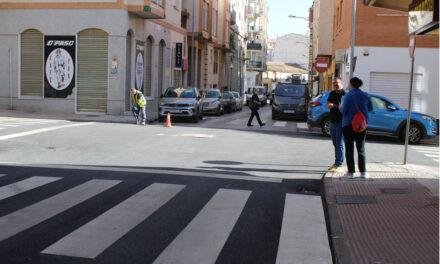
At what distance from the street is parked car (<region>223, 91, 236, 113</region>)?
75.4ft

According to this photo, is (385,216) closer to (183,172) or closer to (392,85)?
(183,172)

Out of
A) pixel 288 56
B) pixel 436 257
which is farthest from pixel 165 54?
pixel 288 56

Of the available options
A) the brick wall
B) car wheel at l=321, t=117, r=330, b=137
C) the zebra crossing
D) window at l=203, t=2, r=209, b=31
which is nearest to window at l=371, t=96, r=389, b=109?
car wheel at l=321, t=117, r=330, b=137

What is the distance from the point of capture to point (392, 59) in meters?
27.2

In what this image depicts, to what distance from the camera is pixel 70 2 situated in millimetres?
28125

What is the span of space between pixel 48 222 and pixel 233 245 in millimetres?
2230

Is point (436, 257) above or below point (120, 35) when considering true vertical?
below

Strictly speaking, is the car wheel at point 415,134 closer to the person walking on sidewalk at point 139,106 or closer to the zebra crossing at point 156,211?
the person walking on sidewalk at point 139,106

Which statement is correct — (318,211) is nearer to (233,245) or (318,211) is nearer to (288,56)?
(233,245)

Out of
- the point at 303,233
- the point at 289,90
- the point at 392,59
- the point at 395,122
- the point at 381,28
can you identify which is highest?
the point at 381,28

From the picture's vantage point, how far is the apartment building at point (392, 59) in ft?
87.8

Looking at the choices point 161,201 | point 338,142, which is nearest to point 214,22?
point 338,142

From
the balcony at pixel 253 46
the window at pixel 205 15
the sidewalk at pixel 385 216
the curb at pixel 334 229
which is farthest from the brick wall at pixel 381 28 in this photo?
the balcony at pixel 253 46

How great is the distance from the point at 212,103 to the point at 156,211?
26362 millimetres
